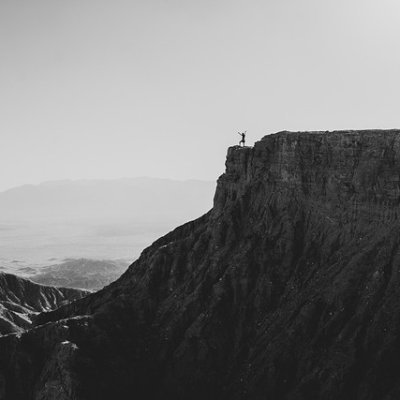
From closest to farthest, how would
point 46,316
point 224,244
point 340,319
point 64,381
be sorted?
1. point 340,319
2. point 64,381
3. point 224,244
4. point 46,316

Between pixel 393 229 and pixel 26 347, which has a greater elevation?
pixel 393 229

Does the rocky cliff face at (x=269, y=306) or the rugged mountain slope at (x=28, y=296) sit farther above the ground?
the rocky cliff face at (x=269, y=306)

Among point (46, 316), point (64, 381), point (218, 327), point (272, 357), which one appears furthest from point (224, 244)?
point (46, 316)

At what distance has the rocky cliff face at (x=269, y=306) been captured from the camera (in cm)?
4809

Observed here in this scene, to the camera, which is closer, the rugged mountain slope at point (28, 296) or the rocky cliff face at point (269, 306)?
the rocky cliff face at point (269, 306)

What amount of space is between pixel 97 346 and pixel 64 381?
6.09 meters

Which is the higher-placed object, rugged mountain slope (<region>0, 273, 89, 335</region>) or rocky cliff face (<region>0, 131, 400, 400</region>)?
rocky cliff face (<region>0, 131, 400, 400</region>)

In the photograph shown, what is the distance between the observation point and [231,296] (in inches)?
2359

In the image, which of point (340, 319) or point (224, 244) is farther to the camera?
point (224, 244)

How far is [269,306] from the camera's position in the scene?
2258 inches

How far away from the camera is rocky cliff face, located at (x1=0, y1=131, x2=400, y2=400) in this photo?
48.1m

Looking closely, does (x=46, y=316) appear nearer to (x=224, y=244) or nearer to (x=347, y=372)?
(x=224, y=244)

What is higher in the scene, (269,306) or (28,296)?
(269,306)

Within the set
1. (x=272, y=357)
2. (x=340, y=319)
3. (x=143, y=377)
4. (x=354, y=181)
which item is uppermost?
(x=354, y=181)
